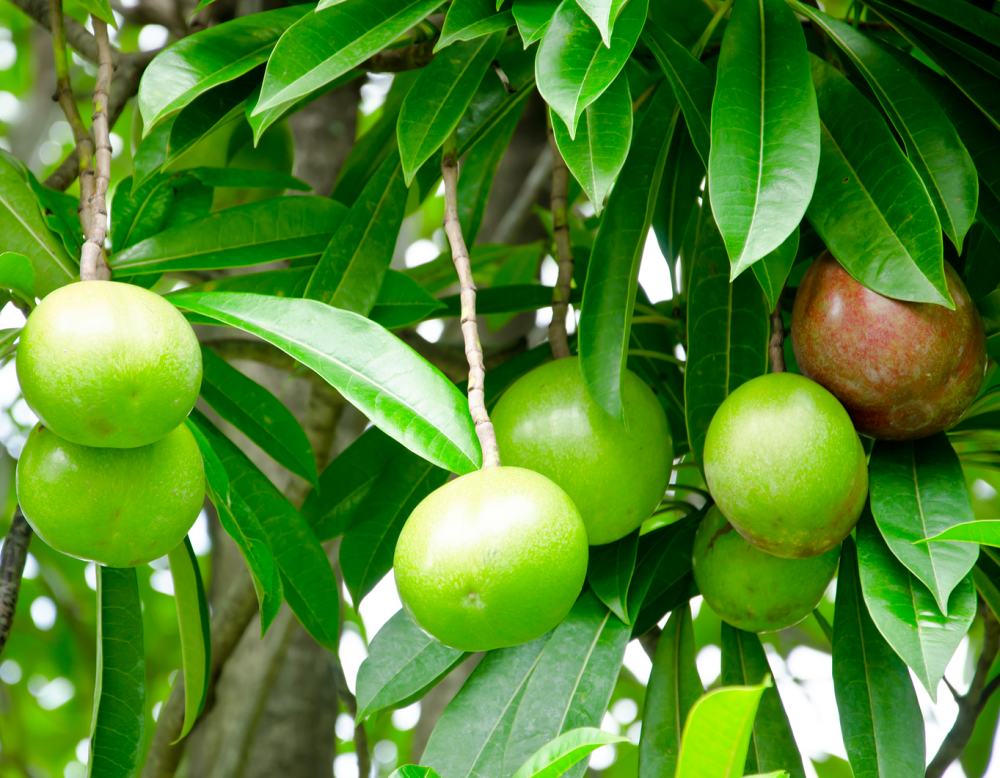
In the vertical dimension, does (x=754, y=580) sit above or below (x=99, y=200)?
below

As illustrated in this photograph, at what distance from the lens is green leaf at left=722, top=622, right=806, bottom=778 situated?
0.94 meters

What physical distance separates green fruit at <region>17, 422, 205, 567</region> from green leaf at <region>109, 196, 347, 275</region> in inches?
12.3

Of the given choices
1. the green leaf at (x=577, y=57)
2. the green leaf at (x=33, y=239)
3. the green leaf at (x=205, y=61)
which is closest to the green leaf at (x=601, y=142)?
the green leaf at (x=577, y=57)

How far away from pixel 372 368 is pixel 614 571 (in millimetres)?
415

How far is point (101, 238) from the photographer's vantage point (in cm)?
69

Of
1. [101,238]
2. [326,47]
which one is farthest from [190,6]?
[101,238]

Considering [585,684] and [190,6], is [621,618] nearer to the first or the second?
[585,684]

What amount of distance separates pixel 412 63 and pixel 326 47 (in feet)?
0.90

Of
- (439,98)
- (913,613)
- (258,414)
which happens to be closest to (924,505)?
(913,613)

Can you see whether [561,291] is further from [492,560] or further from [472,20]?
[492,560]

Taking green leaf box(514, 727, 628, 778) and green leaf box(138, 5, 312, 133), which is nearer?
green leaf box(514, 727, 628, 778)

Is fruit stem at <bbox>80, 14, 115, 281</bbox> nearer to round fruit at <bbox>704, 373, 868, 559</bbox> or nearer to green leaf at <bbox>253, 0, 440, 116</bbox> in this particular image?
green leaf at <bbox>253, 0, 440, 116</bbox>

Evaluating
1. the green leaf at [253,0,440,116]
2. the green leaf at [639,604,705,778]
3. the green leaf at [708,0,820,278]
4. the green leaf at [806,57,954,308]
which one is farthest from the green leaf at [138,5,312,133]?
the green leaf at [639,604,705,778]

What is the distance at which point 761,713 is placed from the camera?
0.97 meters
